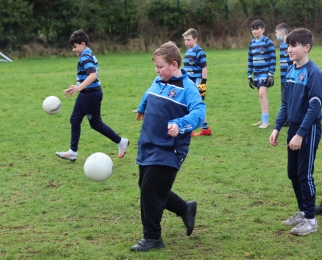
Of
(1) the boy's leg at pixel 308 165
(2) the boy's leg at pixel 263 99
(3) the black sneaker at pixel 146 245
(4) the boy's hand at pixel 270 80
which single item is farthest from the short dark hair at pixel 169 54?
(2) the boy's leg at pixel 263 99

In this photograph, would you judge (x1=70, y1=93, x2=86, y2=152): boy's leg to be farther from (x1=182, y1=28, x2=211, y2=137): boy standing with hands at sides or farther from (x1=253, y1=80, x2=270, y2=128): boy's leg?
(x1=253, y1=80, x2=270, y2=128): boy's leg

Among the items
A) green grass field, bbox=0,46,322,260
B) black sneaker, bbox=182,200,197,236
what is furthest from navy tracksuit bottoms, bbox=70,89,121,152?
black sneaker, bbox=182,200,197,236

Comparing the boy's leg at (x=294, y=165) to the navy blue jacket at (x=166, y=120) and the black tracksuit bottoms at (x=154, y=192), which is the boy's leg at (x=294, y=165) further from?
the black tracksuit bottoms at (x=154, y=192)

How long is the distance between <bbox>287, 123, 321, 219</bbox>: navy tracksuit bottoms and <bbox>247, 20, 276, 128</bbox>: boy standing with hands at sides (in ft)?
17.5

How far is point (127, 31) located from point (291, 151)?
80.5 ft

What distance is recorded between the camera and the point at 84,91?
27.7 ft

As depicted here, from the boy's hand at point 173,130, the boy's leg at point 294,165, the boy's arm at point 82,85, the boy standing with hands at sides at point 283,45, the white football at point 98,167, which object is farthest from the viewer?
the boy standing with hands at sides at point 283,45

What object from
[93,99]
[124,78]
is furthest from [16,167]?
[124,78]

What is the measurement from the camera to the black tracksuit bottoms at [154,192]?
16.8 feet

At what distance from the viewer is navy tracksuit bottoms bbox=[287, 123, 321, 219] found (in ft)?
18.2

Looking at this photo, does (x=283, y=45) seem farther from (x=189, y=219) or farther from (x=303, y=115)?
(x=189, y=219)

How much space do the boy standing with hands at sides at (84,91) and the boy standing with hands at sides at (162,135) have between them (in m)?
3.06

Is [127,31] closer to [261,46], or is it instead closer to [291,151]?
[261,46]

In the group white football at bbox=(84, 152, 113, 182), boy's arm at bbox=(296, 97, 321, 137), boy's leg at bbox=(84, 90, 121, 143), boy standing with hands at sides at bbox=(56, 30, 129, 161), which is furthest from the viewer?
boy's leg at bbox=(84, 90, 121, 143)
